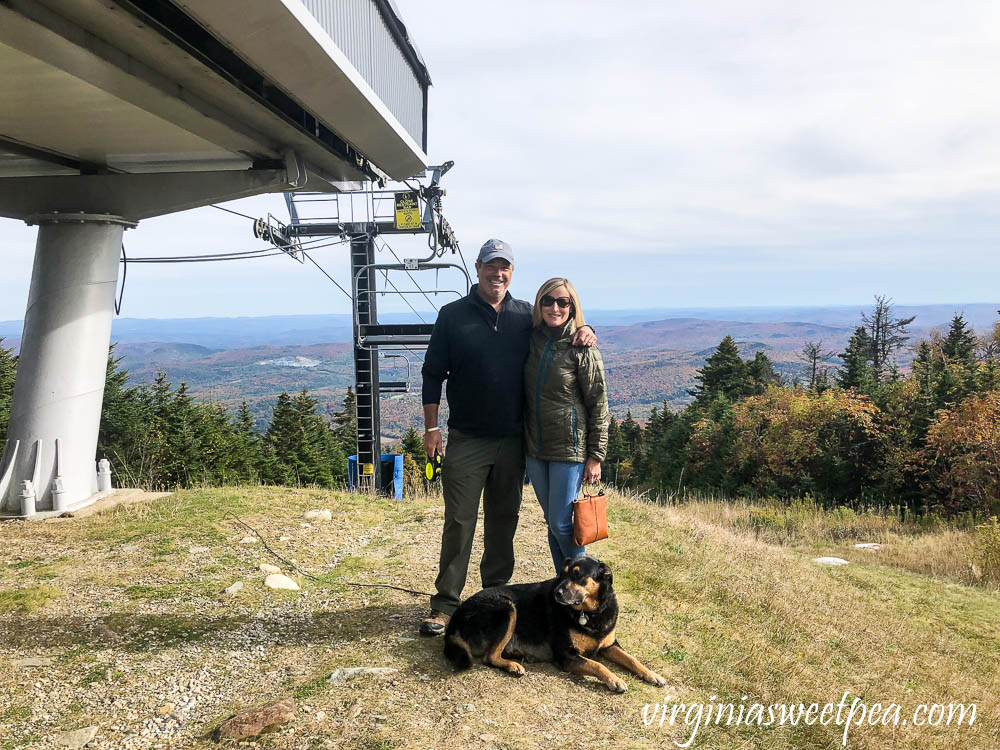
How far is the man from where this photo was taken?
4.39 m

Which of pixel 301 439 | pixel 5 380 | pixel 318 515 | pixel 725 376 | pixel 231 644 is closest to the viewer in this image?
pixel 231 644

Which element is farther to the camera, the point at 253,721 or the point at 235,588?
the point at 235,588

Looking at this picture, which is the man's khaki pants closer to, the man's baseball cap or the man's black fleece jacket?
the man's black fleece jacket

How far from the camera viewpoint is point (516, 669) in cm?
391

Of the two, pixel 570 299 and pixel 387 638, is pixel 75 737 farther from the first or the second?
pixel 570 299

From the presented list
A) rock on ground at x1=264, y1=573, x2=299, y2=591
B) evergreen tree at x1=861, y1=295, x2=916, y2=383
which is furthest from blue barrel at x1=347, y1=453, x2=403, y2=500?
evergreen tree at x1=861, y1=295, x2=916, y2=383

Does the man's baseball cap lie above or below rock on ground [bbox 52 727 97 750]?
above

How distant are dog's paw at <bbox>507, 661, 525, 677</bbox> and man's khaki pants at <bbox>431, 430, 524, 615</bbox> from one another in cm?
79

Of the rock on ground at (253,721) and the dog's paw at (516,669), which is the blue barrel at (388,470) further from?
the rock on ground at (253,721)

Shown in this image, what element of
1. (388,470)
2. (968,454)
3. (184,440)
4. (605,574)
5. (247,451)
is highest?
(605,574)

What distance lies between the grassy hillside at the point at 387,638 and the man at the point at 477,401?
632 mm

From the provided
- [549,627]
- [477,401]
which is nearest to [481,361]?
[477,401]

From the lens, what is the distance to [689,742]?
136 inches

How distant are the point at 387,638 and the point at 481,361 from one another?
1.88 meters
